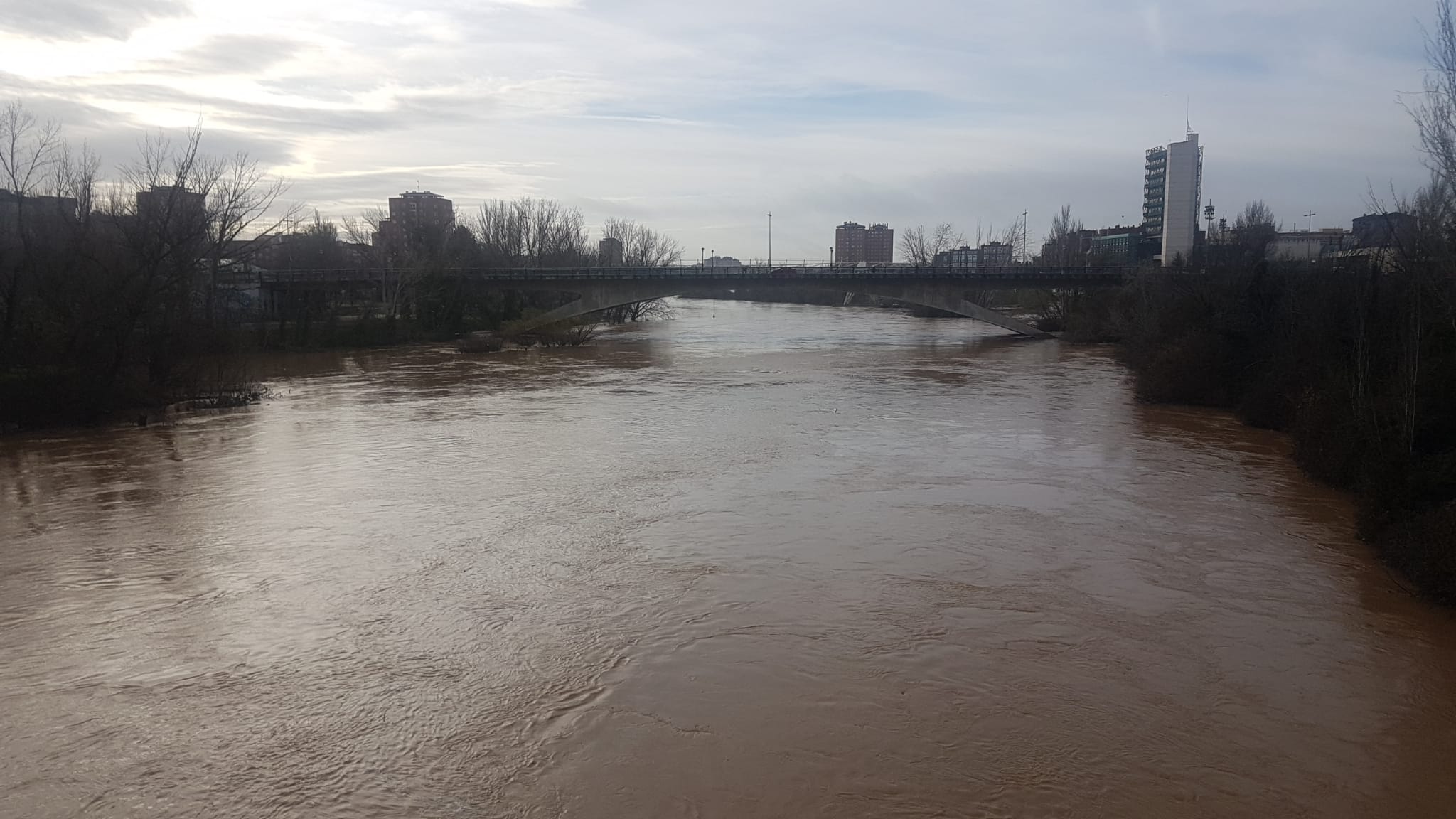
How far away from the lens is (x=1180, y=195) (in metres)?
97.1

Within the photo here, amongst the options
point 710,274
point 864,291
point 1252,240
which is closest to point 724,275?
point 710,274

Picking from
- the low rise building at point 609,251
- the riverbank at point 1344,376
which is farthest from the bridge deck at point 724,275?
the low rise building at point 609,251

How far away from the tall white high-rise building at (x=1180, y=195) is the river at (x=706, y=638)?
84.2m

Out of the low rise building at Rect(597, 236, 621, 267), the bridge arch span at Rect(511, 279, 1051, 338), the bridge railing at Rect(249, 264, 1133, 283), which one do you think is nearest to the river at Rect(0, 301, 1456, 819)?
the bridge railing at Rect(249, 264, 1133, 283)

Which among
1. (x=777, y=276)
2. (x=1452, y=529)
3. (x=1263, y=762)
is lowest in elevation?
(x=1263, y=762)

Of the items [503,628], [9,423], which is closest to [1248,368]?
[503,628]

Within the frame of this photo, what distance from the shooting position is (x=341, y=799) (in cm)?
679

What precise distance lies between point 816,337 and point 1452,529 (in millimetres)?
51522

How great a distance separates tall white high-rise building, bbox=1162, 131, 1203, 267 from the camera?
94.9 metres

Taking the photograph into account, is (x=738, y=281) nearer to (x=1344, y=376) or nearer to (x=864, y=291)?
(x=864, y=291)

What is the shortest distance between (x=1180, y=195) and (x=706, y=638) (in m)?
102

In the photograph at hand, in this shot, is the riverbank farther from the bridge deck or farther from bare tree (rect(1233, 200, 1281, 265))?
the bridge deck

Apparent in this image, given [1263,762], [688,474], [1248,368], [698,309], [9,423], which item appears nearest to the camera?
[1263,762]

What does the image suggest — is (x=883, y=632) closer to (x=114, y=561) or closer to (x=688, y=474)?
(x=688, y=474)
